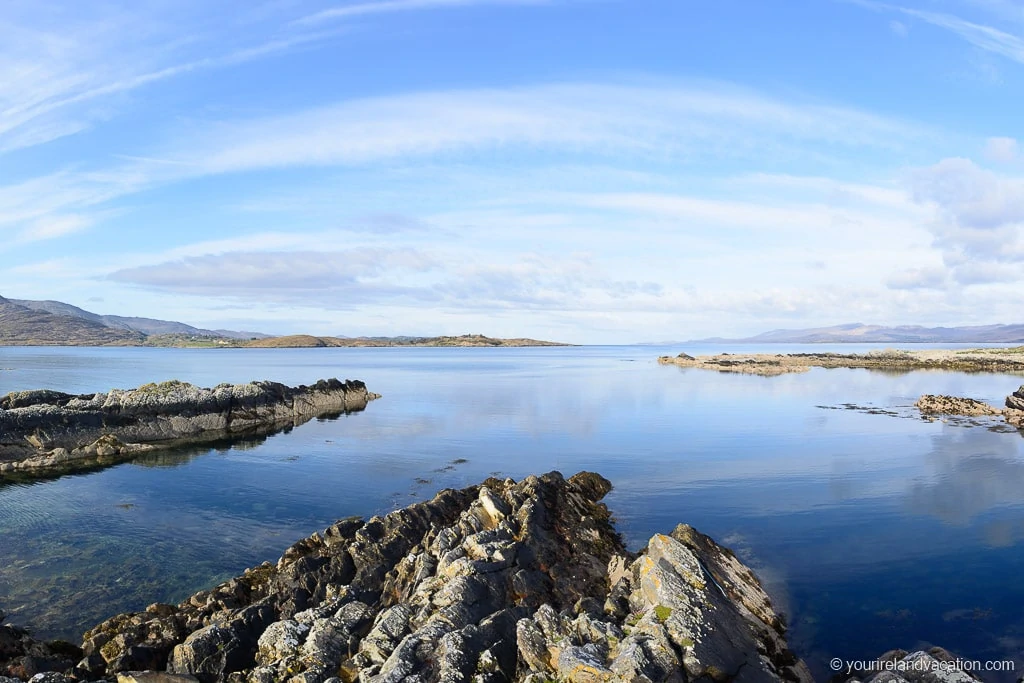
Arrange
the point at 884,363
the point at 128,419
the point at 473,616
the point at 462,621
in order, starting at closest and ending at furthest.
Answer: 1. the point at 462,621
2. the point at 473,616
3. the point at 128,419
4. the point at 884,363

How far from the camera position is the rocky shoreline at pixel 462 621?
1280 centimetres

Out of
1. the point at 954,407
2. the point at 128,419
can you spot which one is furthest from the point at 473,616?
the point at 954,407

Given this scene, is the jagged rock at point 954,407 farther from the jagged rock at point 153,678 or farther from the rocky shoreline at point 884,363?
the jagged rock at point 153,678

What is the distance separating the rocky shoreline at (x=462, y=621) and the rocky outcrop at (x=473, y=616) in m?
0.04

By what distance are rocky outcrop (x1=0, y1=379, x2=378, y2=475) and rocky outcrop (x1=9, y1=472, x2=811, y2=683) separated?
3200cm

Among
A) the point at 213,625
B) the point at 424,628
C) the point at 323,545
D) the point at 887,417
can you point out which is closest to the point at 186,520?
the point at 323,545

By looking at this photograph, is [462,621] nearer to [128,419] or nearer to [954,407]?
[128,419]

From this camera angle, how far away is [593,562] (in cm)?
2005

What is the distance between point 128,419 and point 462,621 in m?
46.4

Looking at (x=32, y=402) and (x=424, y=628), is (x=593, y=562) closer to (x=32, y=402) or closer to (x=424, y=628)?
(x=424, y=628)

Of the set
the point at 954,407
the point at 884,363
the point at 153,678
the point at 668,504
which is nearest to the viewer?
the point at 153,678

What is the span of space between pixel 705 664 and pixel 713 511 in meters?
16.8

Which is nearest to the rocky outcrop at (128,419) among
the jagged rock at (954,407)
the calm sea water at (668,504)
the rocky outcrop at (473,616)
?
the calm sea water at (668,504)

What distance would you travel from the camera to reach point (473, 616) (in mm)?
14906
